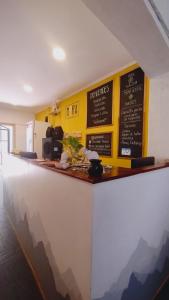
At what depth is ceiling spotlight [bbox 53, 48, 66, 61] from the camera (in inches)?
70.6

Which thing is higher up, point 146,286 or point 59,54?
point 59,54

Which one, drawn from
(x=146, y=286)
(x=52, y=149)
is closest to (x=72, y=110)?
(x=52, y=149)

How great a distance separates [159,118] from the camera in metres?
1.53

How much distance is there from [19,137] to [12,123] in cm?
41

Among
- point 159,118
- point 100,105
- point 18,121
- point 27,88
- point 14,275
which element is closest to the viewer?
point 14,275

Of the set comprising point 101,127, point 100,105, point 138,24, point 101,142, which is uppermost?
point 138,24

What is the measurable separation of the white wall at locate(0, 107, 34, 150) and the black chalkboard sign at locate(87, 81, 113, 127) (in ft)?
8.39

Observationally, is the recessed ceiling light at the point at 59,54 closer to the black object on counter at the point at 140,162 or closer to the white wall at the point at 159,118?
the white wall at the point at 159,118

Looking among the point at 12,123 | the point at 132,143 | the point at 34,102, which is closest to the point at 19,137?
the point at 12,123

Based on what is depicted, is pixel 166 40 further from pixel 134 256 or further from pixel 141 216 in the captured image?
pixel 134 256

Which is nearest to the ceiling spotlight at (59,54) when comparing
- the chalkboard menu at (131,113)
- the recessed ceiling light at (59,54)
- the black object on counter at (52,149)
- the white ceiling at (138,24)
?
the recessed ceiling light at (59,54)

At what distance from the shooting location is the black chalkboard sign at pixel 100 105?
216 cm

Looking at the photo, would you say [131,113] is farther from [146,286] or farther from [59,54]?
[146,286]

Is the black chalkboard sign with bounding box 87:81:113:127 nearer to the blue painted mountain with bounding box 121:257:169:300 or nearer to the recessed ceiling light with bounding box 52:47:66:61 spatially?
the recessed ceiling light with bounding box 52:47:66:61
